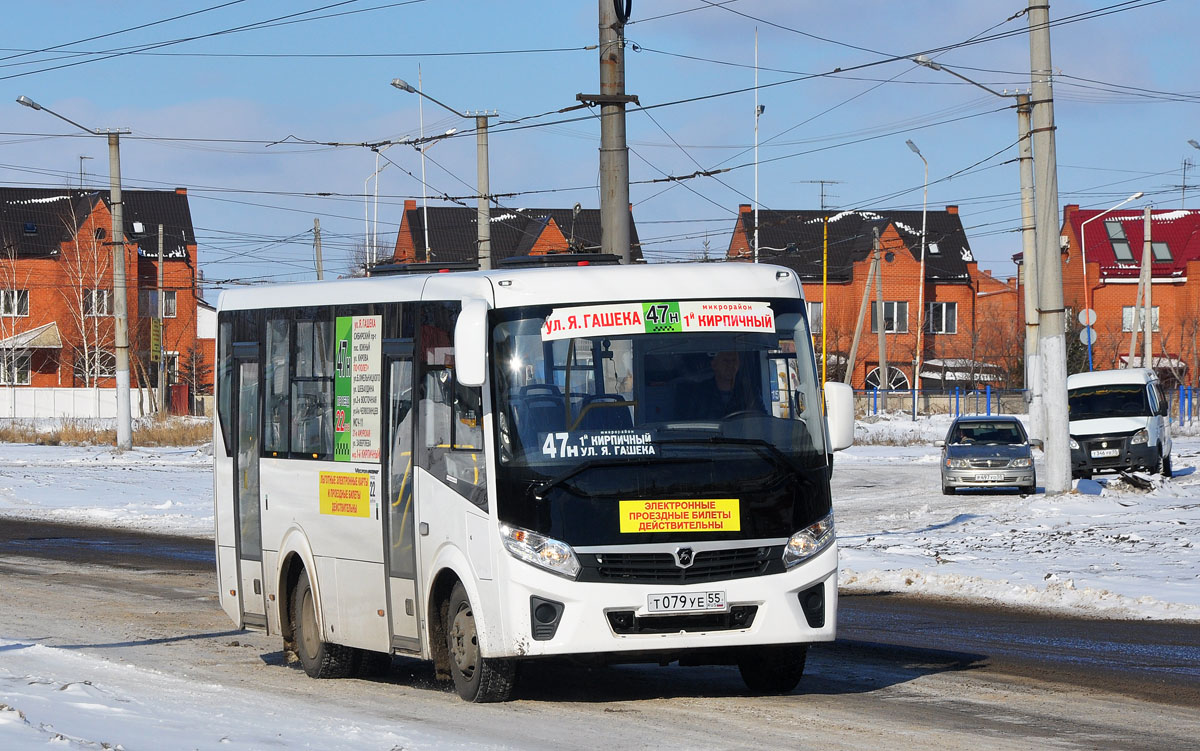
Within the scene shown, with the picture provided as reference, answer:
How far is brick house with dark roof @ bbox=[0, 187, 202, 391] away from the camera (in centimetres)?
8200

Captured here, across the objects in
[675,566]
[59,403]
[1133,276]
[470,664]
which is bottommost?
[470,664]

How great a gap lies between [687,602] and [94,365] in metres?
76.0

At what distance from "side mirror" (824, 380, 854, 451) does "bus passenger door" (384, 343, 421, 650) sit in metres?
2.63

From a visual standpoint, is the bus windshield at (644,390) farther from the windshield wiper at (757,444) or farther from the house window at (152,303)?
the house window at (152,303)

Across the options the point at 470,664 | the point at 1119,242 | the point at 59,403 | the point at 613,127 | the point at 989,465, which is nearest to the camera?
the point at 470,664

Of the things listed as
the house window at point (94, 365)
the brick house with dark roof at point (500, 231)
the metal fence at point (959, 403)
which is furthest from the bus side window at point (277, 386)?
the brick house with dark roof at point (500, 231)

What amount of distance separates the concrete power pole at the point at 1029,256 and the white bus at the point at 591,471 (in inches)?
721

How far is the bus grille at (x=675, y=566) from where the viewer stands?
30.7 ft

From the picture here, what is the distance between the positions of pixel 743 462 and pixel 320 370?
3502mm

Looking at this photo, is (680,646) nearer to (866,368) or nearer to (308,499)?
(308,499)

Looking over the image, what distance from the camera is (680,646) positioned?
939cm

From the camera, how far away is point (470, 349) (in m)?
9.52

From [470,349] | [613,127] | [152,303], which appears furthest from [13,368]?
[470,349]

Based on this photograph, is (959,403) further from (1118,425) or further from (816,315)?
(1118,425)
